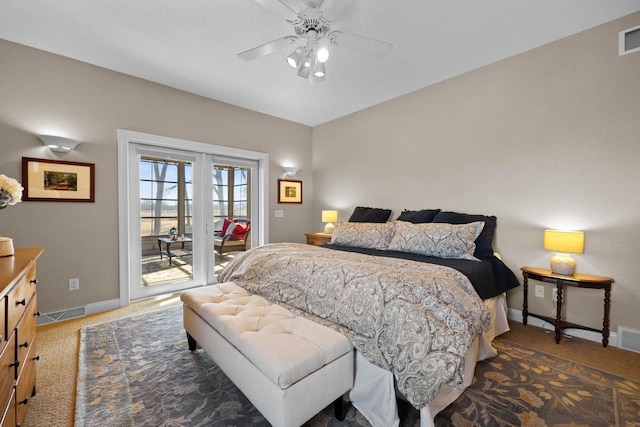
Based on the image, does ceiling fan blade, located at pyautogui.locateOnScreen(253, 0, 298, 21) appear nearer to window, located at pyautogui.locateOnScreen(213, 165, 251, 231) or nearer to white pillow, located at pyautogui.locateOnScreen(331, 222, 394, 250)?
white pillow, located at pyautogui.locateOnScreen(331, 222, 394, 250)

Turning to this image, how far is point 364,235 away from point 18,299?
9.04ft

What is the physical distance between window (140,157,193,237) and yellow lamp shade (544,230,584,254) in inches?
164

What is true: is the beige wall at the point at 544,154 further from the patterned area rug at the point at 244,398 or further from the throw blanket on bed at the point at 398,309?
the throw blanket on bed at the point at 398,309

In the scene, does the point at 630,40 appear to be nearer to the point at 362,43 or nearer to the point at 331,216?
the point at 362,43

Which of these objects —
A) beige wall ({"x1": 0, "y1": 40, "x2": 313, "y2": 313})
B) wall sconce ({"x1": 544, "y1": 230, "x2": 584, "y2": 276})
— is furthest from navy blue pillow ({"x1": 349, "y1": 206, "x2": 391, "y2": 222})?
beige wall ({"x1": 0, "y1": 40, "x2": 313, "y2": 313})

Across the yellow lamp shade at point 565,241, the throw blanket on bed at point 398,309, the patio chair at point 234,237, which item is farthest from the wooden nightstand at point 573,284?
the patio chair at point 234,237

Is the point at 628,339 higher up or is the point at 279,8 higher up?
the point at 279,8

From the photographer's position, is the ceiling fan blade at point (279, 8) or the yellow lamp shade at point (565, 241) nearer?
the ceiling fan blade at point (279, 8)

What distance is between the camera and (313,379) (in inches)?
54.1

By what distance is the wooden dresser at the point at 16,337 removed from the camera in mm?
1054

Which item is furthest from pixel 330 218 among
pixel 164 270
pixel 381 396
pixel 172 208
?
pixel 381 396

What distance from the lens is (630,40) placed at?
2295 mm

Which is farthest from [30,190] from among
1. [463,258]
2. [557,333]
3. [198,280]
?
[557,333]

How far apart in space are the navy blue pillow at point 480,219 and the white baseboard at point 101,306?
3887mm
